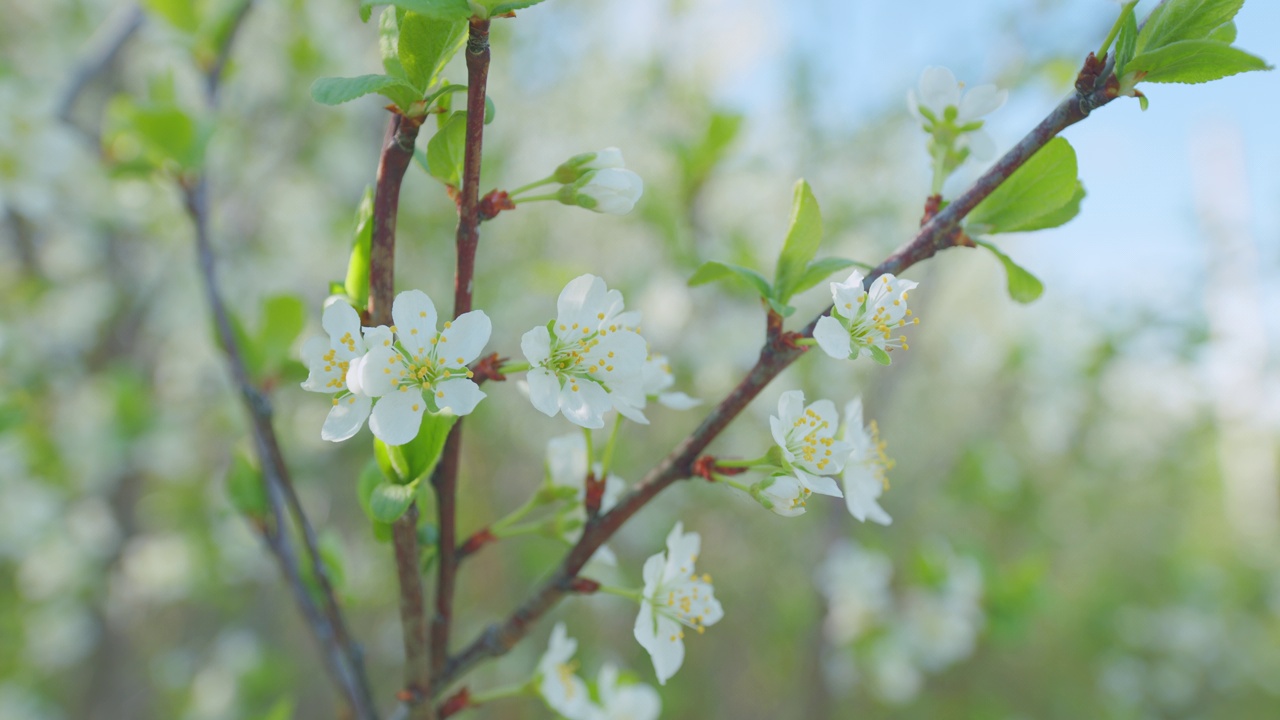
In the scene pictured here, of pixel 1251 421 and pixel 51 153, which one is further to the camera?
pixel 1251 421

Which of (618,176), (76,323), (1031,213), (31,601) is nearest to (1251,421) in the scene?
(1031,213)

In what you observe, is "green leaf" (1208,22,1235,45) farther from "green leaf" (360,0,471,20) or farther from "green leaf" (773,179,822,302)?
"green leaf" (360,0,471,20)

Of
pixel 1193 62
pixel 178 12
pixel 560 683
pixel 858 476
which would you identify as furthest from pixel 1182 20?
pixel 178 12

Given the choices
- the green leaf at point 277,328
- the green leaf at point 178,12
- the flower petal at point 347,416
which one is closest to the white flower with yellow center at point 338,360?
the flower petal at point 347,416

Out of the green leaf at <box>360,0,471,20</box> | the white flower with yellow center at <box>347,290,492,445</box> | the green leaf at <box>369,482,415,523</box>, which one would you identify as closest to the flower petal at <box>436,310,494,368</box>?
the white flower with yellow center at <box>347,290,492,445</box>

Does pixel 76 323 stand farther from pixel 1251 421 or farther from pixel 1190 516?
pixel 1190 516

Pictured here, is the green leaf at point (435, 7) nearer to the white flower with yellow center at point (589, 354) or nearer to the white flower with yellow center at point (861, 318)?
the white flower with yellow center at point (589, 354)

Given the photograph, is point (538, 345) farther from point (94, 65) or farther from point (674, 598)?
point (94, 65)
